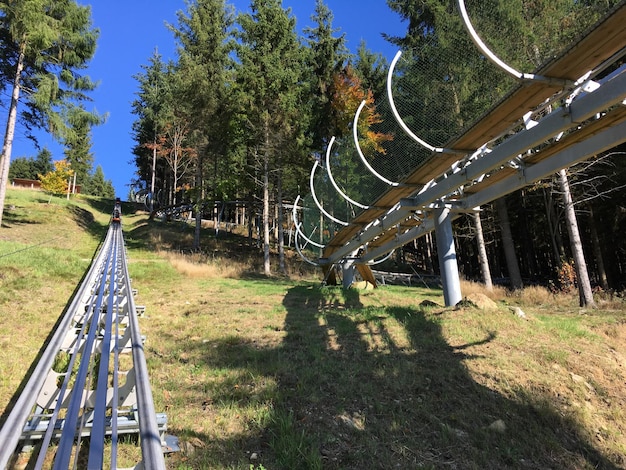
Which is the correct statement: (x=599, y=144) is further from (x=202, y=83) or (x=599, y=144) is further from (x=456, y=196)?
(x=202, y=83)

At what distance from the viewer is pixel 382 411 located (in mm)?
3854

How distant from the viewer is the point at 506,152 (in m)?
4.85

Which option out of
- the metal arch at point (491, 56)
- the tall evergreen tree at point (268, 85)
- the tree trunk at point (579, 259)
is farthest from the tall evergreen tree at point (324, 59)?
the metal arch at point (491, 56)

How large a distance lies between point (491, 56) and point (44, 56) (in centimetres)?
1952

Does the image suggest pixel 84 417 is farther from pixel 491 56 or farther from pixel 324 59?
pixel 324 59

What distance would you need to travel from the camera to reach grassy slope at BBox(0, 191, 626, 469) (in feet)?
10.9

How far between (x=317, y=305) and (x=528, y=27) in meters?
6.58

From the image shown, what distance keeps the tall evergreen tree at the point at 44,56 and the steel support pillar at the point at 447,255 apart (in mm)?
16865

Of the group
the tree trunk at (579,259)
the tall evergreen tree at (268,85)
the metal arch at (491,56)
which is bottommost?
the tree trunk at (579,259)

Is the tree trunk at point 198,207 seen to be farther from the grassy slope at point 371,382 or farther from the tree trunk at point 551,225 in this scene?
the tree trunk at point 551,225

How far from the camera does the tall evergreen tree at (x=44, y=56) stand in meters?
15.6

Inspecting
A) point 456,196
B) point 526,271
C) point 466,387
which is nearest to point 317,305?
point 456,196

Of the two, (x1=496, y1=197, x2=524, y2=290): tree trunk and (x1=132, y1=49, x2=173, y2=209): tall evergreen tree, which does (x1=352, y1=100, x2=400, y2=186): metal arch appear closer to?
(x1=496, y1=197, x2=524, y2=290): tree trunk

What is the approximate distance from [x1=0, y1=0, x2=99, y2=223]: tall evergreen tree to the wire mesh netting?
1525cm
